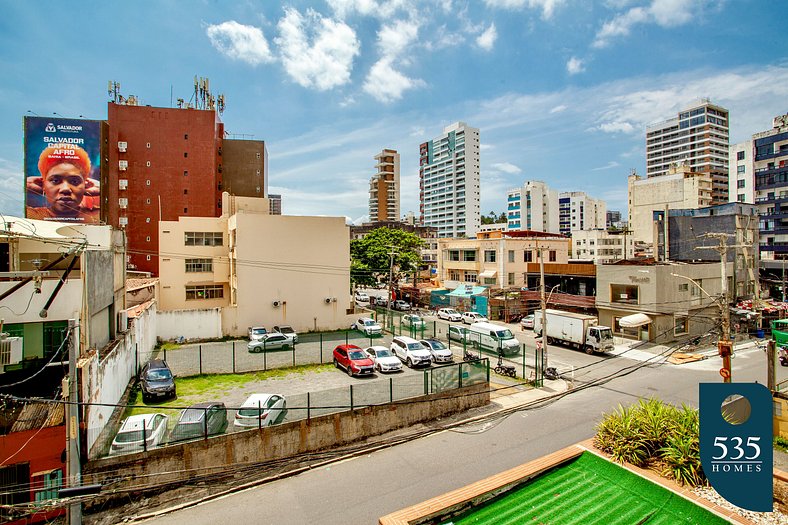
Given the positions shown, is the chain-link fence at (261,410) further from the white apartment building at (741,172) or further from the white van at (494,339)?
the white apartment building at (741,172)

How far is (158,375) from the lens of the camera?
17.3 m

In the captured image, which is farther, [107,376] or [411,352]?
[411,352]

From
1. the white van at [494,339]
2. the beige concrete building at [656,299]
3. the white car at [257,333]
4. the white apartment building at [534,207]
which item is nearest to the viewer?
the white van at [494,339]

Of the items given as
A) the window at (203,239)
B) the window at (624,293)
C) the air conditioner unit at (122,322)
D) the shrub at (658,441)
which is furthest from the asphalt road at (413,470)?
the window at (203,239)

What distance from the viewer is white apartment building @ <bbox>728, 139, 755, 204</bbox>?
206 ft

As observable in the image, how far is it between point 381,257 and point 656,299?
27.4m

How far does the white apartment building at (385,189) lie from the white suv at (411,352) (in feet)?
321

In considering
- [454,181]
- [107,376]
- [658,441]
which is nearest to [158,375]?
[107,376]

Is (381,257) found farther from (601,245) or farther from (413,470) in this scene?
(601,245)

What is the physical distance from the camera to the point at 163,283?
31594 millimetres

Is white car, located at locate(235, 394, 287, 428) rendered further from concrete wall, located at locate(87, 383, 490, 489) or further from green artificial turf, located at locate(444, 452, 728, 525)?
green artificial turf, located at locate(444, 452, 728, 525)

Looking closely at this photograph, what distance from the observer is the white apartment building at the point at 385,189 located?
396 feet

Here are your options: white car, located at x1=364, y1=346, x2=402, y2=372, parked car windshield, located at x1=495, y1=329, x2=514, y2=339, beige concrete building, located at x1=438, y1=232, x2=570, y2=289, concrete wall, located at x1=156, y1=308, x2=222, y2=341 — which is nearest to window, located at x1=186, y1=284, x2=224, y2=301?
concrete wall, located at x1=156, y1=308, x2=222, y2=341

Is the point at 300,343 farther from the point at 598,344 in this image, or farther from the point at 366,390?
the point at 598,344
